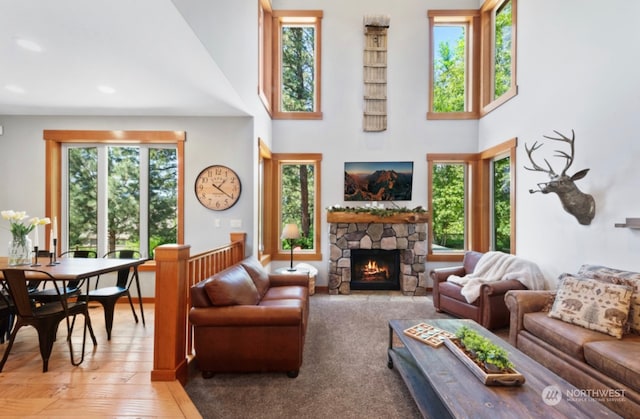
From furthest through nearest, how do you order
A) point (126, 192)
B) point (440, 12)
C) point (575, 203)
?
point (440, 12), point (126, 192), point (575, 203)

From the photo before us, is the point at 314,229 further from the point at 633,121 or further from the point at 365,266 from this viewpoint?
the point at 633,121

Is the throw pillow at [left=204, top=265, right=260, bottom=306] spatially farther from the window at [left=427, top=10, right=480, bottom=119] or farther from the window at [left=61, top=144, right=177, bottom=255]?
the window at [left=427, top=10, right=480, bottom=119]

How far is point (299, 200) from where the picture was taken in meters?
5.60

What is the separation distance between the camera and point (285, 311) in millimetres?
2467

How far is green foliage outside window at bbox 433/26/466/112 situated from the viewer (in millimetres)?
5551

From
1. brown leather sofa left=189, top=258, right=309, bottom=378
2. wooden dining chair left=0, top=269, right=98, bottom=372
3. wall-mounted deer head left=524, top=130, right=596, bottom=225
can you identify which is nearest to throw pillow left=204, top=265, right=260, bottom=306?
brown leather sofa left=189, top=258, right=309, bottom=378

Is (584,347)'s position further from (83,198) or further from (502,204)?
(83,198)

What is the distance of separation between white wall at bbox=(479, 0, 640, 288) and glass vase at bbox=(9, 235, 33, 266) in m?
5.69

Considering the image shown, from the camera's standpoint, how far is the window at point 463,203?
5188 millimetres

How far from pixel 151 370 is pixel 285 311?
1.20 meters

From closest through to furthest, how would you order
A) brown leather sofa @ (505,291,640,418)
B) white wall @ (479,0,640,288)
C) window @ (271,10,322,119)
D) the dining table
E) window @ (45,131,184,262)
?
brown leather sofa @ (505,291,640,418) < the dining table < white wall @ (479,0,640,288) < window @ (45,131,184,262) < window @ (271,10,322,119)

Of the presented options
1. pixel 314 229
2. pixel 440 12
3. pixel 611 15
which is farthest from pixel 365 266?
pixel 440 12

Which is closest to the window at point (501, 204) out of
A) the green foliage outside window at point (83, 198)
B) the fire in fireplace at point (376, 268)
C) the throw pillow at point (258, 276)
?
the fire in fireplace at point (376, 268)

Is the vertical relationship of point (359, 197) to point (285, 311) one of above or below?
above
